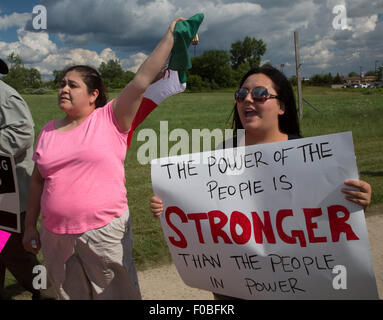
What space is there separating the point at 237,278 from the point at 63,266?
1003 mm

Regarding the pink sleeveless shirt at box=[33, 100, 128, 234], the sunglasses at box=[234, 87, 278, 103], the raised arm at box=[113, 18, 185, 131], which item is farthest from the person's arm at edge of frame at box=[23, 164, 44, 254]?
the sunglasses at box=[234, 87, 278, 103]

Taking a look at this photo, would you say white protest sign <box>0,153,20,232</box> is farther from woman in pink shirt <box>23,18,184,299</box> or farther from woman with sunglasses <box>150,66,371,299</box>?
woman with sunglasses <box>150,66,371,299</box>

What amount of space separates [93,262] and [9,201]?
786 mm

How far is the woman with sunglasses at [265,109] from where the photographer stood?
207cm

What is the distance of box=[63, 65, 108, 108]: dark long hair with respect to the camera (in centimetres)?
230

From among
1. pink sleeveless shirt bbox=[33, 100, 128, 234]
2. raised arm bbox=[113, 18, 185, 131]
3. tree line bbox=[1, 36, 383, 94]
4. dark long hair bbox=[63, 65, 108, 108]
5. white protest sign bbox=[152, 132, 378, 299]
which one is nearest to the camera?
white protest sign bbox=[152, 132, 378, 299]

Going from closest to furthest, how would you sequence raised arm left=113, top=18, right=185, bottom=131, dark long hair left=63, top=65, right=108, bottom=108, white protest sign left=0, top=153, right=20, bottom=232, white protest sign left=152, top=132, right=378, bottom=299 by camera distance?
white protest sign left=152, top=132, right=378, bottom=299 < raised arm left=113, top=18, right=185, bottom=131 < dark long hair left=63, top=65, right=108, bottom=108 < white protest sign left=0, top=153, right=20, bottom=232

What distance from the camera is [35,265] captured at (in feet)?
10.1

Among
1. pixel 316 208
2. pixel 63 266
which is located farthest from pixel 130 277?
pixel 316 208

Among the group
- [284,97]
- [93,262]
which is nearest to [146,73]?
[284,97]

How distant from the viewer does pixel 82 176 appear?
209 cm

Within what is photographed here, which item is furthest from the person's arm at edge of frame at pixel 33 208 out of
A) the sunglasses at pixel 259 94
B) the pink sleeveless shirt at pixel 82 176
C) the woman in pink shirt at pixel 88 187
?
the sunglasses at pixel 259 94

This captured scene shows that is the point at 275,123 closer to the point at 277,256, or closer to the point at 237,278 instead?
the point at 277,256

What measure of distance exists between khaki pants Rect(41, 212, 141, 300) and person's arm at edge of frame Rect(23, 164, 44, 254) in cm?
24
